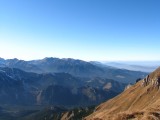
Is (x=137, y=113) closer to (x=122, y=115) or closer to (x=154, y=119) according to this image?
(x=122, y=115)

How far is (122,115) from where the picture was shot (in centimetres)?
5219

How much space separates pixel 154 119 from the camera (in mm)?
45281

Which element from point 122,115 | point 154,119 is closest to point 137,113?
point 122,115

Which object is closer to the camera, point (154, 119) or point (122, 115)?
point (154, 119)

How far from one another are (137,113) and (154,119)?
7.46 metres

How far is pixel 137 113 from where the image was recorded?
52.6 meters

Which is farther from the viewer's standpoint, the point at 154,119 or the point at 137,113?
the point at 137,113

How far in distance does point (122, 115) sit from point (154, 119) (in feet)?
26.5

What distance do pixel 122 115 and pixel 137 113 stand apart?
9.58 feet
